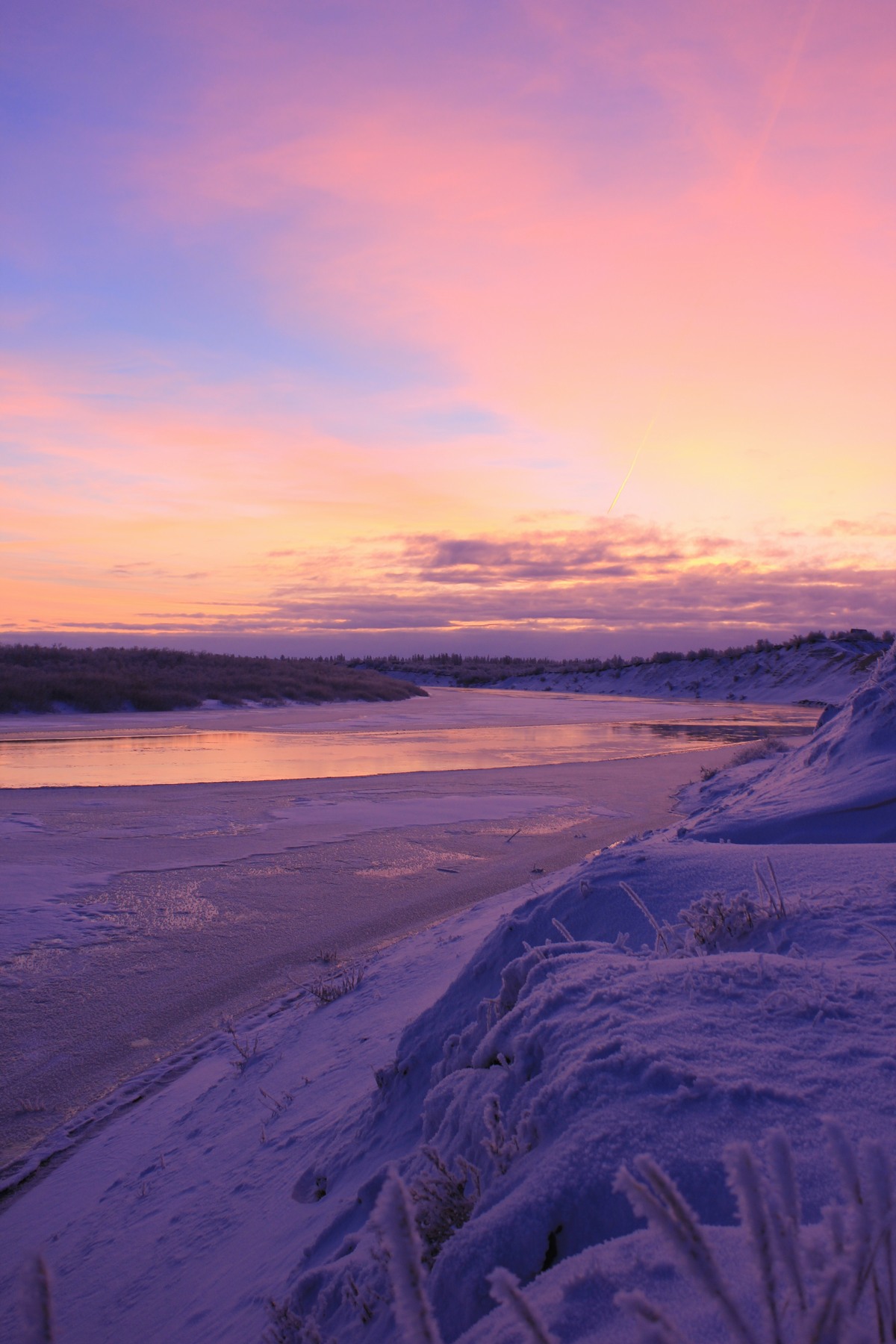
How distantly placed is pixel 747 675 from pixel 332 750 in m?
32.6

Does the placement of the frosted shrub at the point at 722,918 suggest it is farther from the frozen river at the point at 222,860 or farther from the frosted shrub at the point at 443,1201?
Answer: the frozen river at the point at 222,860

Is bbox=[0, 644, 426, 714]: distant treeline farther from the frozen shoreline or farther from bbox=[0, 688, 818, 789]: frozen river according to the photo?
the frozen shoreline

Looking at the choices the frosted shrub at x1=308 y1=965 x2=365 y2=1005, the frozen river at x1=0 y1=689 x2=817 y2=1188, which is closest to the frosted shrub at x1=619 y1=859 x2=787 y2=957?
the frosted shrub at x1=308 y1=965 x2=365 y2=1005

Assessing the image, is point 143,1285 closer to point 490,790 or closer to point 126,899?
point 126,899

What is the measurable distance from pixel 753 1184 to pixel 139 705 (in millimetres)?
26245

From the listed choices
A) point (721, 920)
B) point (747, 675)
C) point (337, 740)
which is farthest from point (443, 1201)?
point (747, 675)

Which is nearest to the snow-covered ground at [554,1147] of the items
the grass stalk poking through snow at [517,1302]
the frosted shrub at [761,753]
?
the grass stalk poking through snow at [517,1302]

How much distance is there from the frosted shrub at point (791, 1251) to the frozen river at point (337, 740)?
1151cm

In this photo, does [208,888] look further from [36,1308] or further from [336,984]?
[36,1308]

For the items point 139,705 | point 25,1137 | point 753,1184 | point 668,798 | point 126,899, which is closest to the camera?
point 753,1184

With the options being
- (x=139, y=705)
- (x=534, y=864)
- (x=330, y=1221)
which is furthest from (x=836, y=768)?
(x=139, y=705)

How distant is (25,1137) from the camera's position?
326 cm

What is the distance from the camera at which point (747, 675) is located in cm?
4325

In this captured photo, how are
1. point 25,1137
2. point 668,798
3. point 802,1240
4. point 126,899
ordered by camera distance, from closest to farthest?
point 802,1240, point 25,1137, point 126,899, point 668,798
